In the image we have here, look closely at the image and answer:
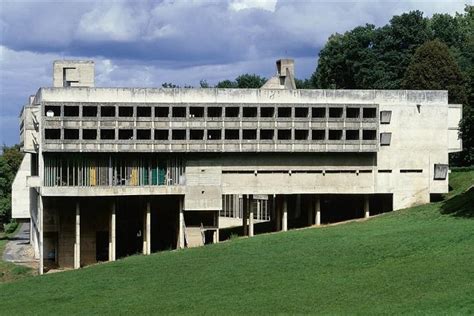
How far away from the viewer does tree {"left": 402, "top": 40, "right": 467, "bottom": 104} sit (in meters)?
95.0

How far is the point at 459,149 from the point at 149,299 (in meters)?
37.6

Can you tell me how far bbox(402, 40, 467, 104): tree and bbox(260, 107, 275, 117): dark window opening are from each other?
3290cm

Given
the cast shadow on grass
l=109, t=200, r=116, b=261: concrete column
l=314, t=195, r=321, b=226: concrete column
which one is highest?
the cast shadow on grass

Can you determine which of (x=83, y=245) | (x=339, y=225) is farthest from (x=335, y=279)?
(x=83, y=245)

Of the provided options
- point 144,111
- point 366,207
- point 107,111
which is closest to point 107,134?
point 107,111

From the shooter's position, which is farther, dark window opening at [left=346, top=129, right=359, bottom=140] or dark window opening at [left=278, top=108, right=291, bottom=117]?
dark window opening at [left=346, top=129, right=359, bottom=140]

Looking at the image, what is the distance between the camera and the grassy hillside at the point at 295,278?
3616cm

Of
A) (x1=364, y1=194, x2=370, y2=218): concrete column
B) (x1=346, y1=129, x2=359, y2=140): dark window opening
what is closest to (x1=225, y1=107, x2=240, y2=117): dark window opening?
(x1=346, y1=129, x2=359, y2=140): dark window opening

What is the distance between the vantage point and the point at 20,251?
7906 cm

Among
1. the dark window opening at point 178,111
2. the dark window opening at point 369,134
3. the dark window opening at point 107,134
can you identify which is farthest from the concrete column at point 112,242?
the dark window opening at point 369,134

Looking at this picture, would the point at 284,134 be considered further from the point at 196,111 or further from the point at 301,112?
the point at 196,111

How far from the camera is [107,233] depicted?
70.9 meters

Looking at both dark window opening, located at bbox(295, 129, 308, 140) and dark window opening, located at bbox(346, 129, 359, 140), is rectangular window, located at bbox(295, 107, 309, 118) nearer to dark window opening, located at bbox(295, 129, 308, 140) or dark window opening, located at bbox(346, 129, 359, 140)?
dark window opening, located at bbox(295, 129, 308, 140)

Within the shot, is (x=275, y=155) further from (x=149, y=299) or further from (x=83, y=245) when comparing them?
(x=149, y=299)
